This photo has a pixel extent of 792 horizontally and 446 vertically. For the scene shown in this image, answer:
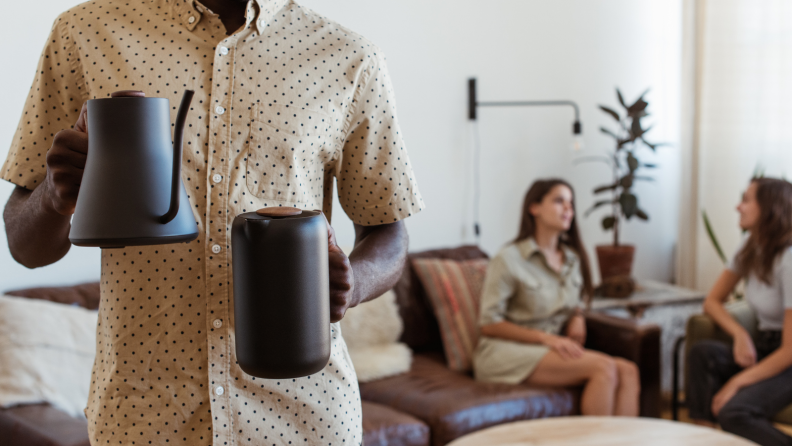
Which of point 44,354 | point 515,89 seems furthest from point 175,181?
point 515,89

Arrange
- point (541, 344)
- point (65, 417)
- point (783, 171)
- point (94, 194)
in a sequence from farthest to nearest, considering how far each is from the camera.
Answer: point (783, 171), point (541, 344), point (65, 417), point (94, 194)

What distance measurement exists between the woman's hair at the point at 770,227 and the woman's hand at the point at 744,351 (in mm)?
225

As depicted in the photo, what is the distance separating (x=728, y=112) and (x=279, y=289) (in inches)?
138

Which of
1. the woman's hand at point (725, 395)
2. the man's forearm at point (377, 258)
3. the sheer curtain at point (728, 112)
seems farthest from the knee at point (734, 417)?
the man's forearm at point (377, 258)

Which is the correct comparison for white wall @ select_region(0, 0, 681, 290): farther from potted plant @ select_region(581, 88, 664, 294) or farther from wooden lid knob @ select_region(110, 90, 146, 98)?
wooden lid knob @ select_region(110, 90, 146, 98)

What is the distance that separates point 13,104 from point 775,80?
3238 mm

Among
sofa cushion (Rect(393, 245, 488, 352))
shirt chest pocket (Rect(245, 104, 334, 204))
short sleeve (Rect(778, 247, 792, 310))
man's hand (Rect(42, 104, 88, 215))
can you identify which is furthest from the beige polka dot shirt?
short sleeve (Rect(778, 247, 792, 310))

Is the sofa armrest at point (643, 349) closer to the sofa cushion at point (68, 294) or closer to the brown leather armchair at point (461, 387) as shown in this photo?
the brown leather armchair at point (461, 387)

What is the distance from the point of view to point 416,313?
2.76m

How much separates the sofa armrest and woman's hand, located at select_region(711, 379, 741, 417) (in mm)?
201

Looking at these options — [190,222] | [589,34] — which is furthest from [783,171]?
[190,222]

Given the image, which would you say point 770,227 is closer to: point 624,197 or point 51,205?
point 624,197

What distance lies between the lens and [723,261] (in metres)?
3.59

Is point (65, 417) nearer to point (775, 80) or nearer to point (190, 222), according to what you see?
point (190, 222)
